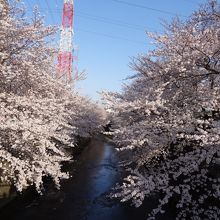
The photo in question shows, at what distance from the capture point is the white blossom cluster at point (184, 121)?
8.93 metres

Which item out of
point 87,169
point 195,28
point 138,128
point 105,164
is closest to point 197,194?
point 138,128

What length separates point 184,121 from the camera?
31.4 feet

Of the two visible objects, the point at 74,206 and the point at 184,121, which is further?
the point at 74,206

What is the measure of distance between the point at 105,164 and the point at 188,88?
1920cm

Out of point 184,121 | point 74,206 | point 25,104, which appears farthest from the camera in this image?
point 74,206

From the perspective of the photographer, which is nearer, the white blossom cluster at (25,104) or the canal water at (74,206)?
the white blossom cluster at (25,104)

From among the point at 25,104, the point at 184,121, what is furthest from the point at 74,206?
the point at 184,121

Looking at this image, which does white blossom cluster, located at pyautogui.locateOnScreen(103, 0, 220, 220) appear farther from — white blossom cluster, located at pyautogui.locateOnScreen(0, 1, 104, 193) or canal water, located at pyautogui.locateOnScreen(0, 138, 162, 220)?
canal water, located at pyautogui.locateOnScreen(0, 138, 162, 220)

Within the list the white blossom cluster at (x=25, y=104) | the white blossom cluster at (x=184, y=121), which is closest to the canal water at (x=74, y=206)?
the white blossom cluster at (x=25, y=104)

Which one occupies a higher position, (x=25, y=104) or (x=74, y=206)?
(x=25, y=104)

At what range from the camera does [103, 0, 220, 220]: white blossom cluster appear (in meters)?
8.93

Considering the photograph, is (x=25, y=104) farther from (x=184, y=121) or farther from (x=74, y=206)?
(x=74, y=206)

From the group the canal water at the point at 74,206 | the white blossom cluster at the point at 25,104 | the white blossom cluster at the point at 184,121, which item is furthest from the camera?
the canal water at the point at 74,206

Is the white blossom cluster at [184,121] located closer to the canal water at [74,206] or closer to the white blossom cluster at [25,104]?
the white blossom cluster at [25,104]
